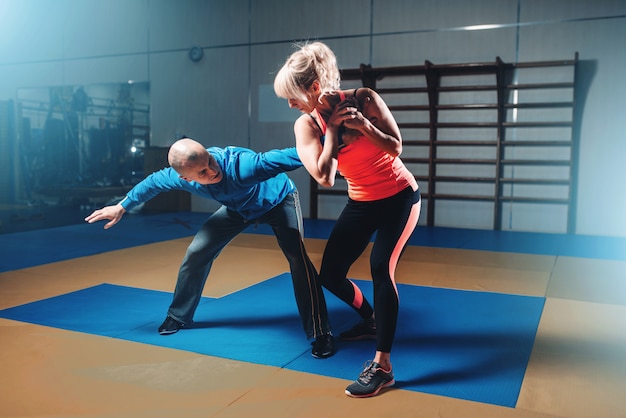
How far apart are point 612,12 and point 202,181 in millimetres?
6545

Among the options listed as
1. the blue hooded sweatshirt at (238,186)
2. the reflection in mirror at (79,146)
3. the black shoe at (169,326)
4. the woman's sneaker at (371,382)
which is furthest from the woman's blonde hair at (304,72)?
the reflection in mirror at (79,146)

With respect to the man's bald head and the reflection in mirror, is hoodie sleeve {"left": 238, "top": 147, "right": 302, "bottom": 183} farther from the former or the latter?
the reflection in mirror

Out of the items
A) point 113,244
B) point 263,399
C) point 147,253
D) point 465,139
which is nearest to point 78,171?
point 113,244

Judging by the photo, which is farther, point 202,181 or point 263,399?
point 202,181

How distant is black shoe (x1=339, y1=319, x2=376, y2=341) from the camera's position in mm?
3000

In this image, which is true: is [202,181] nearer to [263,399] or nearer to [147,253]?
[263,399]

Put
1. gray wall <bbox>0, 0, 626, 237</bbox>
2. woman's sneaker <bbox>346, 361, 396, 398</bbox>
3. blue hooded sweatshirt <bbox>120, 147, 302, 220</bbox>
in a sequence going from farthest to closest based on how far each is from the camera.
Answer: gray wall <bbox>0, 0, 626, 237</bbox>, blue hooded sweatshirt <bbox>120, 147, 302, 220</bbox>, woman's sneaker <bbox>346, 361, 396, 398</bbox>

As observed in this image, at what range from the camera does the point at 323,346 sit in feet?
9.01

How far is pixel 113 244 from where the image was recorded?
6137 mm

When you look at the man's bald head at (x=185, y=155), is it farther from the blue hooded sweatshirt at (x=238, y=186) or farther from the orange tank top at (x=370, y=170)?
the orange tank top at (x=370, y=170)

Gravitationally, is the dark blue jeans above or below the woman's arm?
below

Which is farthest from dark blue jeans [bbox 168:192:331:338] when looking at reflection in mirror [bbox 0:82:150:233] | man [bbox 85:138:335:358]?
reflection in mirror [bbox 0:82:150:233]

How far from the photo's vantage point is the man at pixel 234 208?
2586mm

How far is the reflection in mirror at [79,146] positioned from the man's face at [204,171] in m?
7.57
